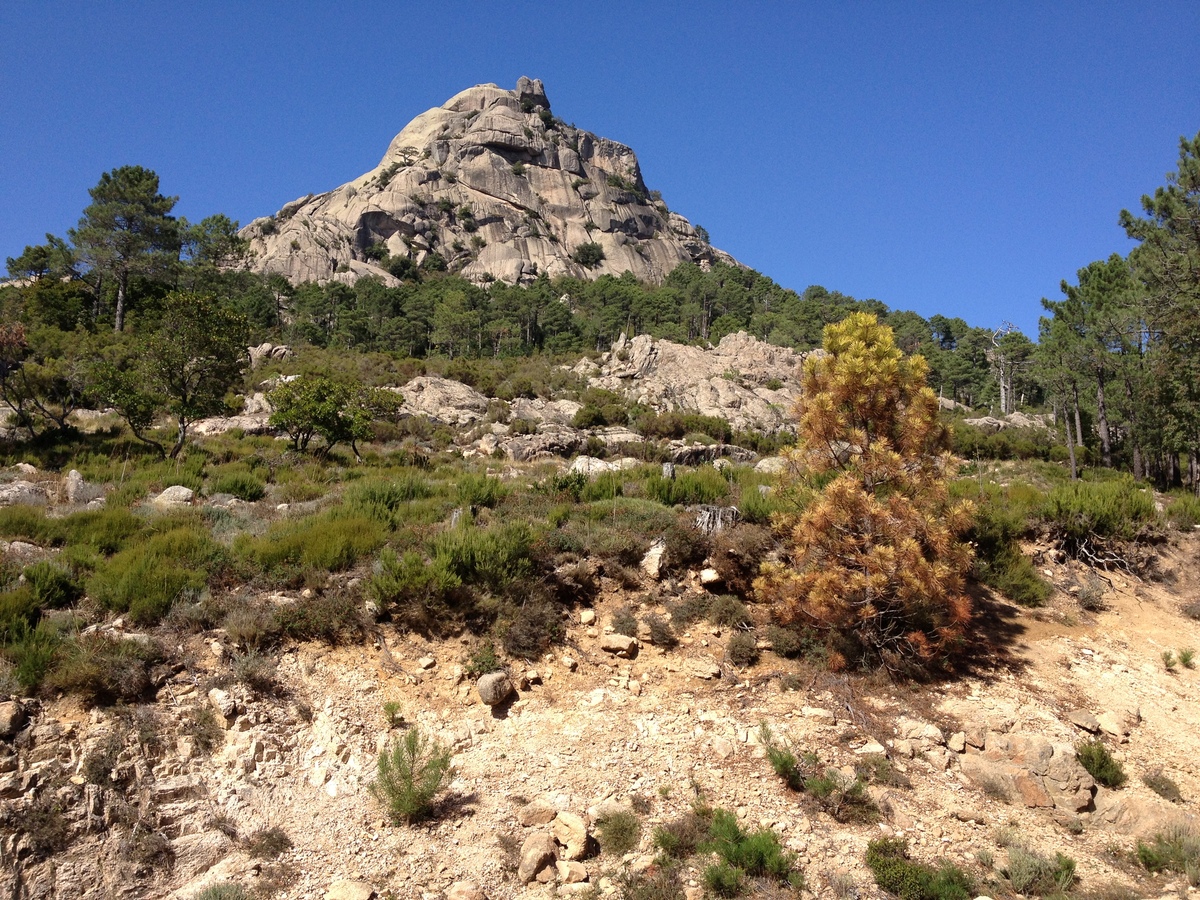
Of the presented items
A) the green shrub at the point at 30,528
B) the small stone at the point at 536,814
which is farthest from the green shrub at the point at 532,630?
the green shrub at the point at 30,528

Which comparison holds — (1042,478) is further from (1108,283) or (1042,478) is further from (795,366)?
(795,366)

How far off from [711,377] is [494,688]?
32.6m

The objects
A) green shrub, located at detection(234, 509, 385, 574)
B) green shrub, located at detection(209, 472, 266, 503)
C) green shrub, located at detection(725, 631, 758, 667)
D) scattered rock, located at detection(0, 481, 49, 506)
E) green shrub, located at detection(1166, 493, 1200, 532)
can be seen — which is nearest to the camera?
green shrub, located at detection(725, 631, 758, 667)

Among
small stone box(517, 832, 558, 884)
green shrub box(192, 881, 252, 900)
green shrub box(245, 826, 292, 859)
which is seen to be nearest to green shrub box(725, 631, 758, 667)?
small stone box(517, 832, 558, 884)

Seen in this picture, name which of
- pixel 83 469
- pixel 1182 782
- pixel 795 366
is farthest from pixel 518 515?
pixel 795 366

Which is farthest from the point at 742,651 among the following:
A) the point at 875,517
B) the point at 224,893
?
the point at 224,893

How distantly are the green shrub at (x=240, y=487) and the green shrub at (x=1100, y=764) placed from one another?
43.3ft

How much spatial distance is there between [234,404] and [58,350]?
7.12 m

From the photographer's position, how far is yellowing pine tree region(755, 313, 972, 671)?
805cm

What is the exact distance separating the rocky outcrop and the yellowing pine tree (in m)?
24.1

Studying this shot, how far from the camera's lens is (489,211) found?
383 feet

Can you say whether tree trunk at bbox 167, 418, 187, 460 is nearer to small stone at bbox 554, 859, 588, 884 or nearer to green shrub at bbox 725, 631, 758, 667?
green shrub at bbox 725, 631, 758, 667

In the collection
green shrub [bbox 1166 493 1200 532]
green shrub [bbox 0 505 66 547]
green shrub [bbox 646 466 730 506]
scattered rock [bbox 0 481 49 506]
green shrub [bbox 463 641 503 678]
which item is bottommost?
green shrub [bbox 463 641 503 678]

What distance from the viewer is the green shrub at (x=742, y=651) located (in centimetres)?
853
